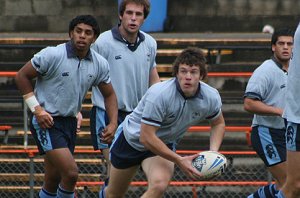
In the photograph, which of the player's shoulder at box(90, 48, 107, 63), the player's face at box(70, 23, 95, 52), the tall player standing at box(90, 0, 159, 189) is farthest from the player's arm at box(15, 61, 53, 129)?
the tall player standing at box(90, 0, 159, 189)

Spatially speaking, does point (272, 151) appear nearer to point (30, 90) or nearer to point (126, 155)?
point (126, 155)

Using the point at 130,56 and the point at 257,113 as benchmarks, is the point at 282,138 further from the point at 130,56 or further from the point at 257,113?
the point at 130,56

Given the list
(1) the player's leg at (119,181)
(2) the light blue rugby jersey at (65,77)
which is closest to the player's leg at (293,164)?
(1) the player's leg at (119,181)

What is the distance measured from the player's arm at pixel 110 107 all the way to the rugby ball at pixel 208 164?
1.81 m

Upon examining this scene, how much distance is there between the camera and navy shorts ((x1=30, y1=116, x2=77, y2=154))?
1077cm

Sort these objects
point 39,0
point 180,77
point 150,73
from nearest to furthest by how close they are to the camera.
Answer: point 180,77 → point 150,73 → point 39,0

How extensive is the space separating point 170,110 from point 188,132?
19.2 feet

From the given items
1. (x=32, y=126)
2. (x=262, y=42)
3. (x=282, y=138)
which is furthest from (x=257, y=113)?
(x=262, y=42)

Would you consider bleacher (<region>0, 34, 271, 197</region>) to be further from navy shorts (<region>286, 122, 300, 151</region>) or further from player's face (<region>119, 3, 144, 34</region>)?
navy shorts (<region>286, 122, 300, 151</region>)

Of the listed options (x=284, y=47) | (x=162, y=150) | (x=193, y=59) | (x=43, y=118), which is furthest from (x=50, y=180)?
(x=284, y=47)

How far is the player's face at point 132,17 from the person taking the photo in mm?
11242

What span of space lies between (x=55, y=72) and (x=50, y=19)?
9.26 m

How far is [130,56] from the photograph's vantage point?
11406 millimetres

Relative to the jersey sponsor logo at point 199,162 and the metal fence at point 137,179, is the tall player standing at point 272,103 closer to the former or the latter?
the jersey sponsor logo at point 199,162
